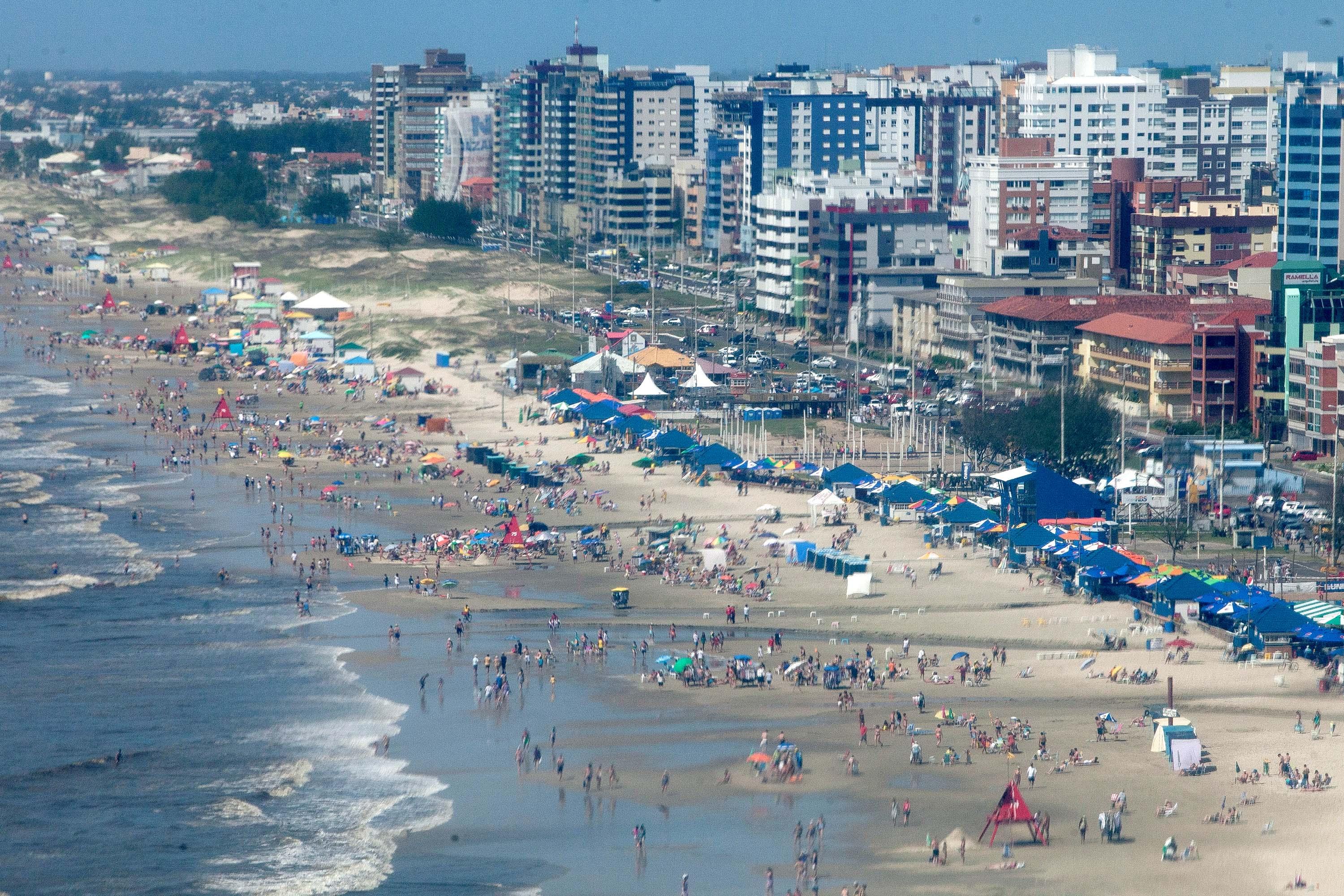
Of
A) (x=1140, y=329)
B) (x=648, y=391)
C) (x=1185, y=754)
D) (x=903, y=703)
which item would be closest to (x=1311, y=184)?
(x=1140, y=329)

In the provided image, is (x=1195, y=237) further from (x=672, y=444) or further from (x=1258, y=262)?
(x=672, y=444)

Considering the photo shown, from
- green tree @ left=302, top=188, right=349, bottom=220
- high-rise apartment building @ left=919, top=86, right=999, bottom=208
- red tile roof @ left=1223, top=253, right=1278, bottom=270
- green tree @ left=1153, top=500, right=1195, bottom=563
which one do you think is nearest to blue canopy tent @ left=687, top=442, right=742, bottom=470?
green tree @ left=1153, top=500, right=1195, bottom=563

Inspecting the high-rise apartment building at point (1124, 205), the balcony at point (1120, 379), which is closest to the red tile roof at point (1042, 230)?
the high-rise apartment building at point (1124, 205)

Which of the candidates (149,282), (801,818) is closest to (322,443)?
(801,818)

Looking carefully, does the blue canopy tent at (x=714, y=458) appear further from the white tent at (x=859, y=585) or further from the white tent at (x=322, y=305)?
the white tent at (x=322, y=305)

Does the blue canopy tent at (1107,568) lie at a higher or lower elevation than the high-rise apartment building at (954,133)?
lower

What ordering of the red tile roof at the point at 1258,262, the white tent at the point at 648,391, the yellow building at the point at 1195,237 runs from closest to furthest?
the white tent at the point at 648,391 < the red tile roof at the point at 1258,262 < the yellow building at the point at 1195,237
